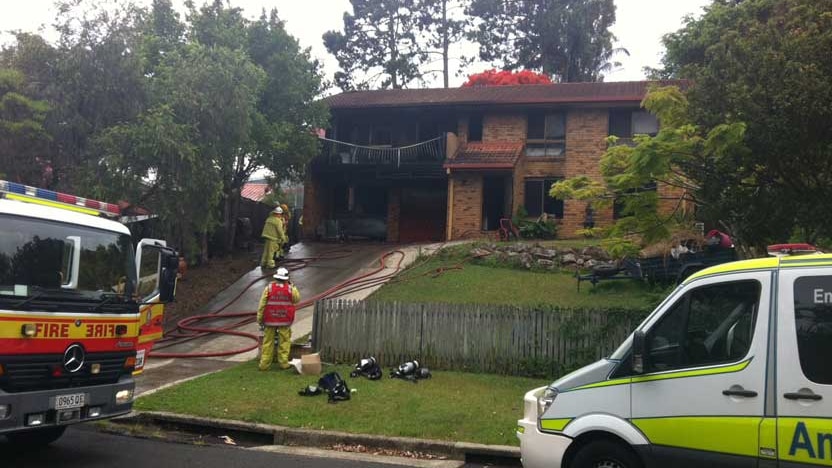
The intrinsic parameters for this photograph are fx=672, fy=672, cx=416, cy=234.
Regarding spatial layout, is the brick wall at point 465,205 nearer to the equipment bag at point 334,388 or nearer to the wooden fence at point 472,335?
the wooden fence at point 472,335

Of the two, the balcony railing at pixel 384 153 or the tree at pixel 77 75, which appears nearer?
the tree at pixel 77 75

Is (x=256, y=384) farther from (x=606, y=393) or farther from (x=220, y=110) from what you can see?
(x=220, y=110)

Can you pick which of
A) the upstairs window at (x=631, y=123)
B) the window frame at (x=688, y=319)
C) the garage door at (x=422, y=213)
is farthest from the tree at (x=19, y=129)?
the upstairs window at (x=631, y=123)

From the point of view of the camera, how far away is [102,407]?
6.27 m

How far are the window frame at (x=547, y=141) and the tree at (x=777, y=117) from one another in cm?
1462

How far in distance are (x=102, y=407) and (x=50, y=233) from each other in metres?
1.68

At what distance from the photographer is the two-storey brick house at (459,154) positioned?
23359 mm

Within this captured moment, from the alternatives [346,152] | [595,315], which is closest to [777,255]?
[595,315]

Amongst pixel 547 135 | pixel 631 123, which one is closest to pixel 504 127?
pixel 547 135

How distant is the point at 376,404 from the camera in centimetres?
848

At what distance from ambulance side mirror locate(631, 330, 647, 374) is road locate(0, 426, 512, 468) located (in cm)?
254

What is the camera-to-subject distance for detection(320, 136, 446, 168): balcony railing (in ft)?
81.9

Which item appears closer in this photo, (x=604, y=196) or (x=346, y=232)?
(x=604, y=196)

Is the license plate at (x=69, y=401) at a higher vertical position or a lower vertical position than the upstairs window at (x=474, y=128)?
lower
